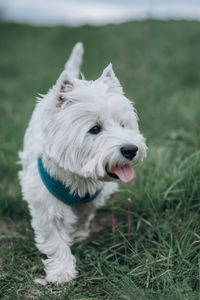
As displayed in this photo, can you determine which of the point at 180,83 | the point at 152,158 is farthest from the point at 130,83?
the point at 152,158

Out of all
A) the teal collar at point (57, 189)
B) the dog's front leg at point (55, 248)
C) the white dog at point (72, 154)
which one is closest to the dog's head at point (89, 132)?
the white dog at point (72, 154)

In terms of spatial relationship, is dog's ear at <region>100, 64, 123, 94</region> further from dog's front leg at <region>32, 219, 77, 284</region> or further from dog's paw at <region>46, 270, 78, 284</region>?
dog's paw at <region>46, 270, 78, 284</region>

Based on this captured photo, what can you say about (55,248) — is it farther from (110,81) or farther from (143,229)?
(110,81)

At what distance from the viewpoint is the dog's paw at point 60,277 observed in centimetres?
264

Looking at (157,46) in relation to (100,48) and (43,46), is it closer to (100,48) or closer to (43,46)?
(100,48)

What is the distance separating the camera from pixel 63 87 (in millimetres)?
2488

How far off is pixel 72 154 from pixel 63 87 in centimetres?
48

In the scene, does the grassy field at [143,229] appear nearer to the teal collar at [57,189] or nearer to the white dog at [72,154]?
the white dog at [72,154]

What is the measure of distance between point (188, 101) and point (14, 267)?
176 inches

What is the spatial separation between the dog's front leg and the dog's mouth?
677mm

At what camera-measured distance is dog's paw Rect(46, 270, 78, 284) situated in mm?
2639

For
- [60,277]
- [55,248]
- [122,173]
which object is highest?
[122,173]

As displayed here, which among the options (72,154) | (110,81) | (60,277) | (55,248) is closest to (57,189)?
(72,154)

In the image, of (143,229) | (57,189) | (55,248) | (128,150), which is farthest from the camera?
(143,229)
